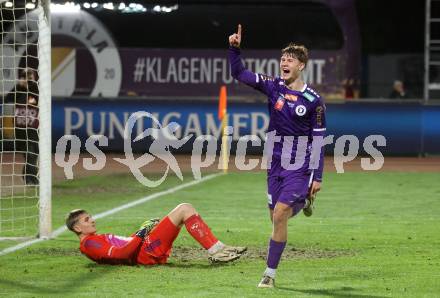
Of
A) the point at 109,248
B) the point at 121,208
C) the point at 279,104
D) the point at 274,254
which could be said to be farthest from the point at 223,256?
the point at 121,208

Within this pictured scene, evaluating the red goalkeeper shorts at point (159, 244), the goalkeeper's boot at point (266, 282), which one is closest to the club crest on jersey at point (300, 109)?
the goalkeeper's boot at point (266, 282)

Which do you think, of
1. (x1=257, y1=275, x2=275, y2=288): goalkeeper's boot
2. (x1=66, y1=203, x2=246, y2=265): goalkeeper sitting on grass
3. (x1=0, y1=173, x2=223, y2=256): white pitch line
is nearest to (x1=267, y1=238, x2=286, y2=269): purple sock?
(x1=257, y1=275, x2=275, y2=288): goalkeeper's boot

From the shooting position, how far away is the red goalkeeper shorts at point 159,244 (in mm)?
10688

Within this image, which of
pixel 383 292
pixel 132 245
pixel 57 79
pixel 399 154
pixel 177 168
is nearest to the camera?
pixel 383 292

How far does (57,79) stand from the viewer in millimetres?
29375

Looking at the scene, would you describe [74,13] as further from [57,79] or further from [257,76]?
[257,76]

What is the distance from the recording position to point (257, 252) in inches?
471

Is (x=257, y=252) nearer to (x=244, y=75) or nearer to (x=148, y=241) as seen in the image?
(x=148, y=241)

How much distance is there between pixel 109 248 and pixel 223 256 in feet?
3.68

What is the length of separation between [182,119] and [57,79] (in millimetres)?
3846

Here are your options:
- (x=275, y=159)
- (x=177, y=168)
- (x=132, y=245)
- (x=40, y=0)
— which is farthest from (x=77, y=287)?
(x=177, y=168)

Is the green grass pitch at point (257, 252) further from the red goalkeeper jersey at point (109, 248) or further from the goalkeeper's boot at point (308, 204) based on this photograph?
the goalkeeper's boot at point (308, 204)

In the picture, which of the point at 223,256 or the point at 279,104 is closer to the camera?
the point at 279,104

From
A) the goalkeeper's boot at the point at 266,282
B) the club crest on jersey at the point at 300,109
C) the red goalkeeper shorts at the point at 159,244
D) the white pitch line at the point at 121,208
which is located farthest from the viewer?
the white pitch line at the point at 121,208
